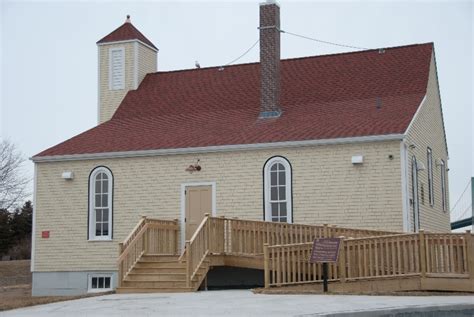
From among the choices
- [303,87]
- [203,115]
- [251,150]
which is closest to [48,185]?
[203,115]

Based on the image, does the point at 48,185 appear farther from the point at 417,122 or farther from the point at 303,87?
the point at 417,122

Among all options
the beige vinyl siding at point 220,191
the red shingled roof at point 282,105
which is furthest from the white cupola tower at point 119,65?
the beige vinyl siding at point 220,191

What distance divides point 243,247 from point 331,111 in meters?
6.13

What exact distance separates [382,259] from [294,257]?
209 cm

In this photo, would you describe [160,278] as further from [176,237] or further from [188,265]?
[176,237]

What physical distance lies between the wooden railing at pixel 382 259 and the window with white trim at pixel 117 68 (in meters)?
13.6

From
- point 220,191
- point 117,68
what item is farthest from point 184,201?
point 117,68

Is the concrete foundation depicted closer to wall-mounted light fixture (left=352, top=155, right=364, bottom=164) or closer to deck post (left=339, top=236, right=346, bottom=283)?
wall-mounted light fixture (left=352, top=155, right=364, bottom=164)

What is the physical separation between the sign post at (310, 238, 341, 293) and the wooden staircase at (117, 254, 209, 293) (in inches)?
143

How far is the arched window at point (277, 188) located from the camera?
74.0ft

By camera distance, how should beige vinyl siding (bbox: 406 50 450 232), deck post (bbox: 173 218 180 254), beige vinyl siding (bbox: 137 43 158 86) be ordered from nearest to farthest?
beige vinyl siding (bbox: 406 50 450 232), deck post (bbox: 173 218 180 254), beige vinyl siding (bbox: 137 43 158 86)

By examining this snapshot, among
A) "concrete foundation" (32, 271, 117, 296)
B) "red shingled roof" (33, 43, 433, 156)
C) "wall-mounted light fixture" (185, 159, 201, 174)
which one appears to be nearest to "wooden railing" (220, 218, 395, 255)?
"wall-mounted light fixture" (185, 159, 201, 174)

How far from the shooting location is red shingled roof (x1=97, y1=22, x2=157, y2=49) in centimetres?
2986

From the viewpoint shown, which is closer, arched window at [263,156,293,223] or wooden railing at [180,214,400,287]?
wooden railing at [180,214,400,287]
